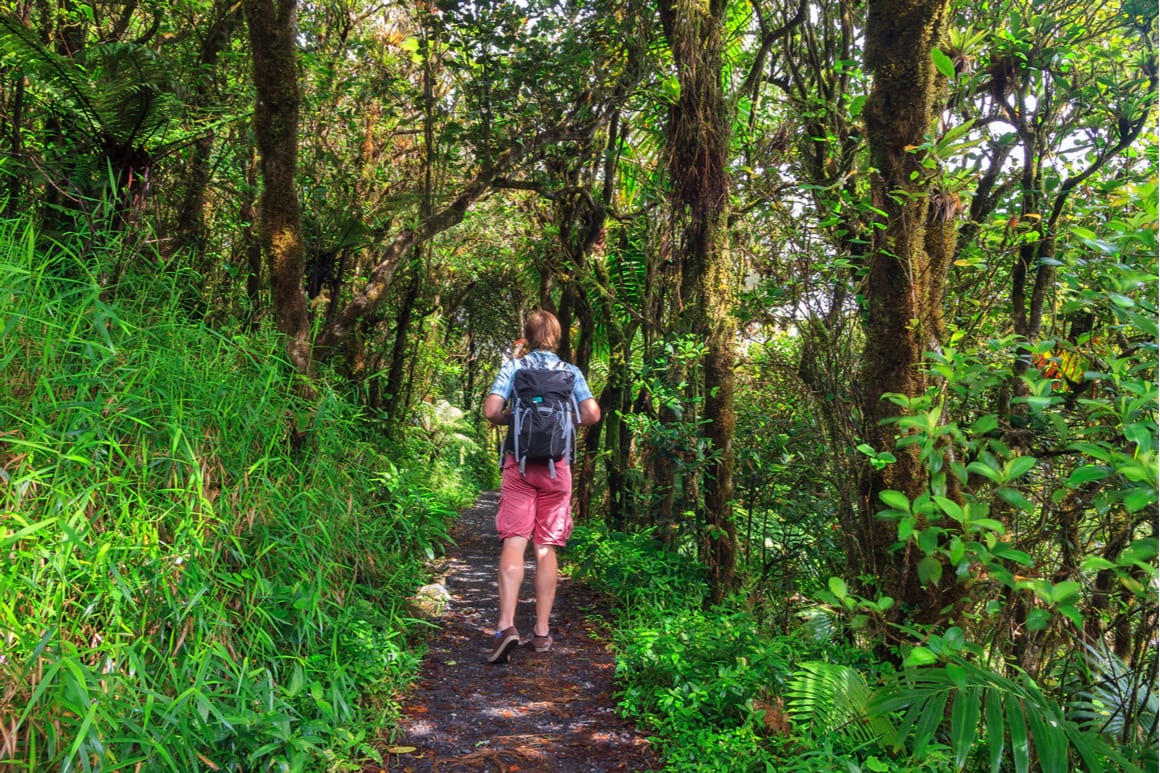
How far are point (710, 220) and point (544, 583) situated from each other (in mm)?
2839

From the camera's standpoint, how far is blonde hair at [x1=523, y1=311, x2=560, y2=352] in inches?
184

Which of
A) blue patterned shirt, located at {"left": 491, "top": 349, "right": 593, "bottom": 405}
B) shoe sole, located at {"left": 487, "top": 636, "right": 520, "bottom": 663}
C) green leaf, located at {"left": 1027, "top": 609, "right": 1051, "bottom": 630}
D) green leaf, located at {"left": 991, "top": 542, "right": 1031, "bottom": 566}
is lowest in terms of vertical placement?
shoe sole, located at {"left": 487, "top": 636, "right": 520, "bottom": 663}

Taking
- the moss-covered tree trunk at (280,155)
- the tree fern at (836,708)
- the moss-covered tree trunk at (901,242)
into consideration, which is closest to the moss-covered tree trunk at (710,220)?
the moss-covered tree trunk at (901,242)

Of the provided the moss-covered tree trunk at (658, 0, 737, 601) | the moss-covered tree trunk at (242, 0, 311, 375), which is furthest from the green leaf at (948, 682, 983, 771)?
the moss-covered tree trunk at (242, 0, 311, 375)

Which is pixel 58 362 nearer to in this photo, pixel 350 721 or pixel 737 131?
pixel 350 721

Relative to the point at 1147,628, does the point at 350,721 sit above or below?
below

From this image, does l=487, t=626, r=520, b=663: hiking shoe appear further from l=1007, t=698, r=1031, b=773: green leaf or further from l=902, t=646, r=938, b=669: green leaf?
l=1007, t=698, r=1031, b=773: green leaf

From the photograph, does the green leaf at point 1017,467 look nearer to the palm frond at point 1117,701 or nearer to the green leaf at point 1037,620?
the green leaf at point 1037,620

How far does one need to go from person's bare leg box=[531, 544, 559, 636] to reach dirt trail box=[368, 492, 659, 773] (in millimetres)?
177

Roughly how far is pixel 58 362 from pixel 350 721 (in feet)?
7.01

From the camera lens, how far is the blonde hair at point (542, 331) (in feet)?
15.3

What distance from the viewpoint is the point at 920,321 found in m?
3.32

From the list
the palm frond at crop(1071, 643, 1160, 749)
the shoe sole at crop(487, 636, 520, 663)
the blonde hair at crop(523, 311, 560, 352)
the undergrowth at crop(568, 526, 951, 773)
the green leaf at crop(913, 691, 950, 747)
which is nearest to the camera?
the green leaf at crop(913, 691, 950, 747)

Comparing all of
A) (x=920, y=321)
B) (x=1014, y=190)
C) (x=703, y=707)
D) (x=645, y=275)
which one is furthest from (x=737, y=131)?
(x=703, y=707)
